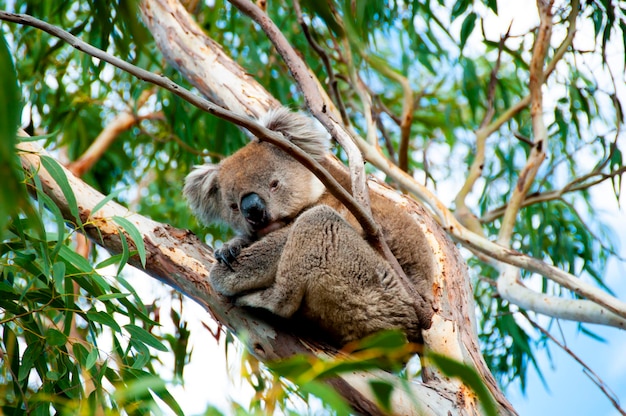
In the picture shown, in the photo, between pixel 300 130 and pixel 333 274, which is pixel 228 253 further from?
pixel 300 130

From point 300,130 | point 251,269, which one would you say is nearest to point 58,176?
point 251,269

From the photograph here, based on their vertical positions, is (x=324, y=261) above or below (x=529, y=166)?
below

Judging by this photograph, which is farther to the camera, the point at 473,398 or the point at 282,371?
the point at 473,398

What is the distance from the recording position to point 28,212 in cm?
87

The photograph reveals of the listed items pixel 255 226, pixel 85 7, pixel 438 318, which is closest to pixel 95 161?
pixel 85 7

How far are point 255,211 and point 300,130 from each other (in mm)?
501

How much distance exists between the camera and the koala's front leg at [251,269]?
2.23 meters

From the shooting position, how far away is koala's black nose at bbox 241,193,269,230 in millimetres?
2674

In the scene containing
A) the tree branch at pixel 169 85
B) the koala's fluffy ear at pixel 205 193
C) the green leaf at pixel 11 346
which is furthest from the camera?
the koala's fluffy ear at pixel 205 193

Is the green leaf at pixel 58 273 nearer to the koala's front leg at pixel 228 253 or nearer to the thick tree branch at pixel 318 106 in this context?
the koala's front leg at pixel 228 253

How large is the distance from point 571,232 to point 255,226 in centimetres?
305

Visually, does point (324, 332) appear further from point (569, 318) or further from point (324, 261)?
point (569, 318)

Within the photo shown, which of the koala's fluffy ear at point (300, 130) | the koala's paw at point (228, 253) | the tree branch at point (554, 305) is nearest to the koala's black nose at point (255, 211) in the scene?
the koala's paw at point (228, 253)

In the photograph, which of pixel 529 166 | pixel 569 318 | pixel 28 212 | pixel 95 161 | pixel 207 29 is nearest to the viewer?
pixel 28 212
